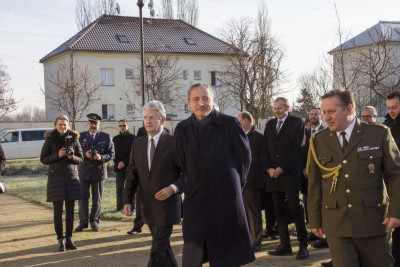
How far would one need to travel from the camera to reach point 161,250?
19.6 ft

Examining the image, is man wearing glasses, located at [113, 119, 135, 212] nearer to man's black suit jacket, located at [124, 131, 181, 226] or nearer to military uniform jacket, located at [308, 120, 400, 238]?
man's black suit jacket, located at [124, 131, 181, 226]

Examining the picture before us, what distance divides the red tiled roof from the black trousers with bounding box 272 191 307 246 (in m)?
37.7

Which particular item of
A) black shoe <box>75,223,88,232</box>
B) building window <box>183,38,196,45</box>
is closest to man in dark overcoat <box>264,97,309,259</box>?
black shoe <box>75,223,88,232</box>

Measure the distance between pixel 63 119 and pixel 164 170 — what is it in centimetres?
309

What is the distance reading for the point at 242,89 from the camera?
21.7 metres

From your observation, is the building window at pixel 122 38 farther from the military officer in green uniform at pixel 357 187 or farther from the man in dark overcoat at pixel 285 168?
the military officer in green uniform at pixel 357 187

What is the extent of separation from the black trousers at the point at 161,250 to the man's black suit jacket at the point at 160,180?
88mm

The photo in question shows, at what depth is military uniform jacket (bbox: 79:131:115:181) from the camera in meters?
10.1

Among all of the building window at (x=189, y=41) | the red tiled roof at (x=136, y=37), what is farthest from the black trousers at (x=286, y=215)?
the building window at (x=189, y=41)

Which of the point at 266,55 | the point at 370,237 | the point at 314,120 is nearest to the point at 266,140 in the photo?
the point at 314,120

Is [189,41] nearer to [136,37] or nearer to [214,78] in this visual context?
[136,37]

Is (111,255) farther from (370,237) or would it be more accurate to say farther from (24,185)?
(24,185)

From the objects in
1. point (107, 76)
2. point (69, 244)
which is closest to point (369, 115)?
point (69, 244)

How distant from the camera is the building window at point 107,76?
47125 millimetres
